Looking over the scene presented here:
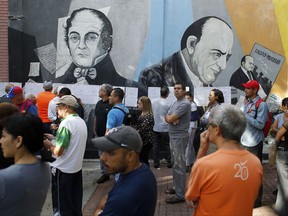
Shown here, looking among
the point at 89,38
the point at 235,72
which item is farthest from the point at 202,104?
the point at 89,38

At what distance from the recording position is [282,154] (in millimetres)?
6082

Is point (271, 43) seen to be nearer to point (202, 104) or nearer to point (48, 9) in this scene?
point (202, 104)

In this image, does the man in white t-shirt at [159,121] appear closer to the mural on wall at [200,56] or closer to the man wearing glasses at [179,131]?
the mural on wall at [200,56]

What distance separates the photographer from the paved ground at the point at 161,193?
6.45m

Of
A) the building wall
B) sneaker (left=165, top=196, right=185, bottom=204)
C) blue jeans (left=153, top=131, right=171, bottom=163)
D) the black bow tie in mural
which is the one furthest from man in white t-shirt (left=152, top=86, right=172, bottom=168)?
the building wall

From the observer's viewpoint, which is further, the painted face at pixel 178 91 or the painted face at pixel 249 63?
the painted face at pixel 249 63

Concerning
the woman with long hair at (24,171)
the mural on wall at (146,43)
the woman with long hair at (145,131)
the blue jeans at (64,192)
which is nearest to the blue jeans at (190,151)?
the mural on wall at (146,43)

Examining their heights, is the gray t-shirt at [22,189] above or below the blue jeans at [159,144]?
above

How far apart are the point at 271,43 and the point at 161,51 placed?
2868mm

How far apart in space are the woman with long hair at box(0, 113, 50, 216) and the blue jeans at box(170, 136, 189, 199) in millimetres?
3903

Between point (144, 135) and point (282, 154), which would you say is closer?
point (282, 154)

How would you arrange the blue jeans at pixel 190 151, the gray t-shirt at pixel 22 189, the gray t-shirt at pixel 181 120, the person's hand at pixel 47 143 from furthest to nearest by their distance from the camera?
1. the blue jeans at pixel 190 151
2. the gray t-shirt at pixel 181 120
3. the person's hand at pixel 47 143
4. the gray t-shirt at pixel 22 189

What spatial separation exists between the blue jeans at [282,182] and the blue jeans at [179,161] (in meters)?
1.52

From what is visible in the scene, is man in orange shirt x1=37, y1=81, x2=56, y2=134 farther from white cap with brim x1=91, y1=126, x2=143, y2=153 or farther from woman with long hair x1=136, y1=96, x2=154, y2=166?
white cap with brim x1=91, y1=126, x2=143, y2=153
